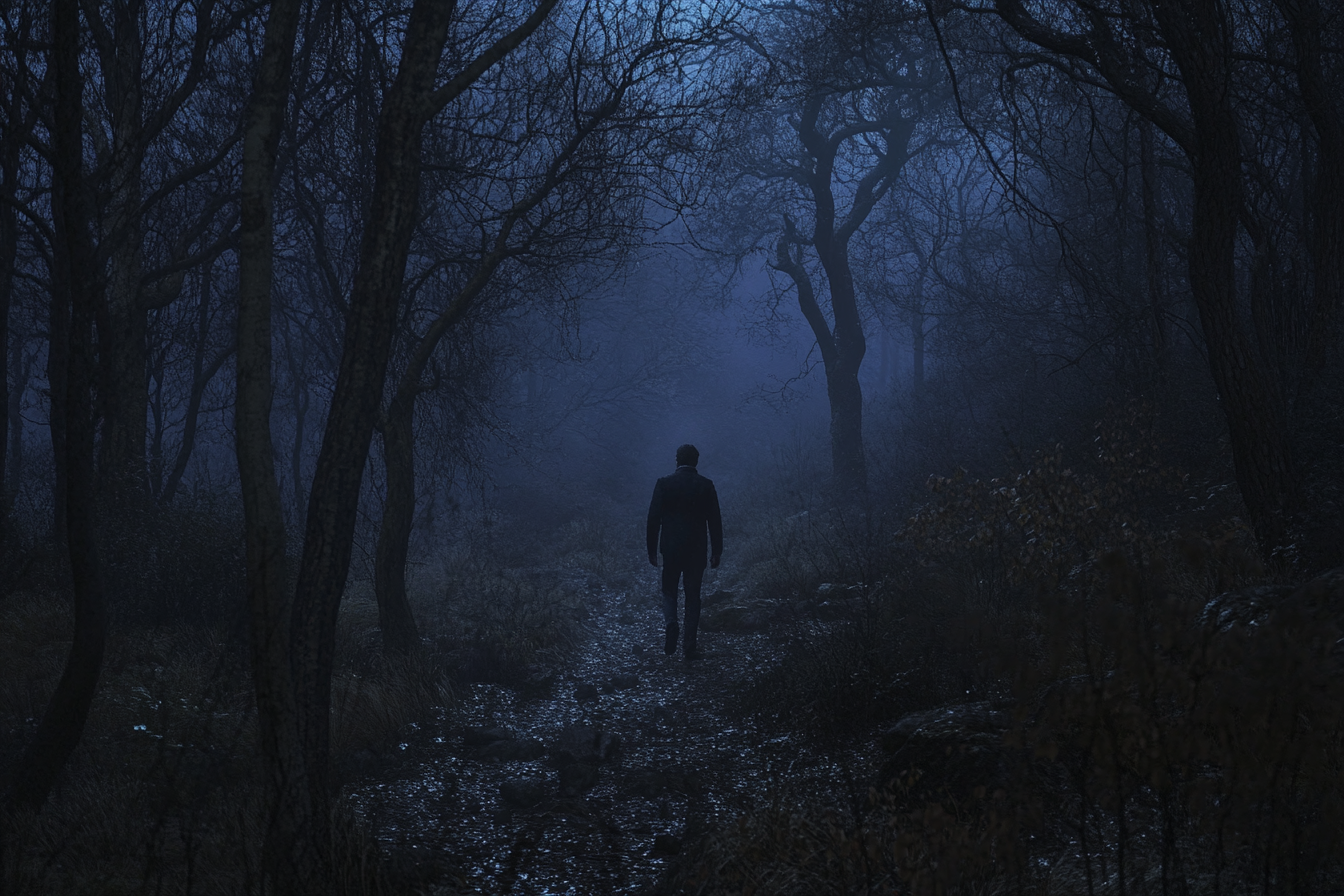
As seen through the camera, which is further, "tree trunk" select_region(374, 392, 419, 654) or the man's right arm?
the man's right arm

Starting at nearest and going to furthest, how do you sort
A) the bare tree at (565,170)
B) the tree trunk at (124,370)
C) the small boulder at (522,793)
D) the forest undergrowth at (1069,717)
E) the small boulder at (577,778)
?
the forest undergrowth at (1069,717) → the small boulder at (522,793) → the small boulder at (577,778) → the bare tree at (565,170) → the tree trunk at (124,370)

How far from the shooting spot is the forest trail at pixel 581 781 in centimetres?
401

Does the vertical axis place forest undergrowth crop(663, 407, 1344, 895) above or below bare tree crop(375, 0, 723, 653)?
below

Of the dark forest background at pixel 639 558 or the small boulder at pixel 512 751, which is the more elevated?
the dark forest background at pixel 639 558

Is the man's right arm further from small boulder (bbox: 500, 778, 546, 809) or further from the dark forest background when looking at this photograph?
small boulder (bbox: 500, 778, 546, 809)

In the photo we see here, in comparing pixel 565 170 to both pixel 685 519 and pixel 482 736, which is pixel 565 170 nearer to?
pixel 685 519

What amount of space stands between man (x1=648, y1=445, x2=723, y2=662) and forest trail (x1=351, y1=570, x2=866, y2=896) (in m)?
0.72

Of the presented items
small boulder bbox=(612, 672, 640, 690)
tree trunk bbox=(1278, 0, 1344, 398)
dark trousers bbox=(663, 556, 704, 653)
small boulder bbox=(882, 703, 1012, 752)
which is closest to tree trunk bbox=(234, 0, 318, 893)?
small boulder bbox=(882, 703, 1012, 752)

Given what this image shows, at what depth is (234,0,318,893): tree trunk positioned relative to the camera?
3195 millimetres

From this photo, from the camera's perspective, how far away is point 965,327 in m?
17.3

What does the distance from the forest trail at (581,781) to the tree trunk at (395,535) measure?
887 millimetres

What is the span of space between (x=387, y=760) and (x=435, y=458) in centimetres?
429

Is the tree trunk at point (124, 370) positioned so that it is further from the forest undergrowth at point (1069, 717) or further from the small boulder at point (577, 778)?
the forest undergrowth at point (1069, 717)

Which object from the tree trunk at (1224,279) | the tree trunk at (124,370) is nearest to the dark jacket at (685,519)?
the tree trunk at (1224,279)
